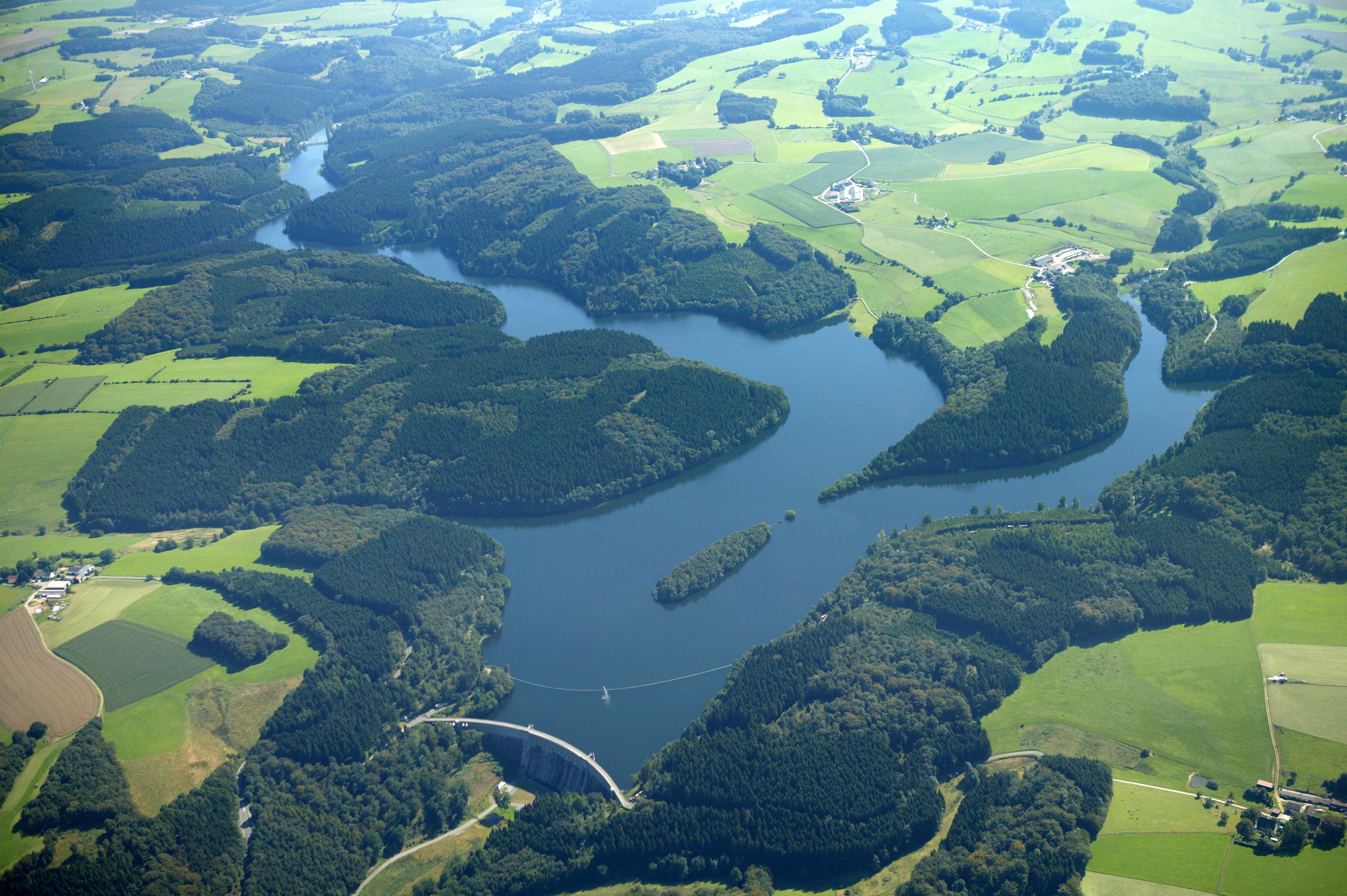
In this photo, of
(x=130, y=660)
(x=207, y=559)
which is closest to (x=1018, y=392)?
(x=207, y=559)

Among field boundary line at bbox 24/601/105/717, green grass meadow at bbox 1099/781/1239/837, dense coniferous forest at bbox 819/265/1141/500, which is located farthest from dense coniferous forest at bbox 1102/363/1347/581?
field boundary line at bbox 24/601/105/717

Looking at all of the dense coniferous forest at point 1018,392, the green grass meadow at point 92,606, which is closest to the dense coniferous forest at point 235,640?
the green grass meadow at point 92,606

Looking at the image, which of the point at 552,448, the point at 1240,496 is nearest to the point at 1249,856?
the point at 1240,496

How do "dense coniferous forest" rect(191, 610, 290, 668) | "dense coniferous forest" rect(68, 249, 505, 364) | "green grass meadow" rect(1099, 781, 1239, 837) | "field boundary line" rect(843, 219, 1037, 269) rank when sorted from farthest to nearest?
"field boundary line" rect(843, 219, 1037, 269), "dense coniferous forest" rect(68, 249, 505, 364), "dense coniferous forest" rect(191, 610, 290, 668), "green grass meadow" rect(1099, 781, 1239, 837)

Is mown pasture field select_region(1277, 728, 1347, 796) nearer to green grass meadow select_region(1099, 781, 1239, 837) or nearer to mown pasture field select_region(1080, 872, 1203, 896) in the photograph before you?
green grass meadow select_region(1099, 781, 1239, 837)

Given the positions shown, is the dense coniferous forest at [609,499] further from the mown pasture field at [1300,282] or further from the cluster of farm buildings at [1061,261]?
the cluster of farm buildings at [1061,261]

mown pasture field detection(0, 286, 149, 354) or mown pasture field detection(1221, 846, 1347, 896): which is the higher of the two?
mown pasture field detection(0, 286, 149, 354)

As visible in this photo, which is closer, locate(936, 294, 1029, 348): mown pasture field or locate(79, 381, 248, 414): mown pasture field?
locate(79, 381, 248, 414): mown pasture field
